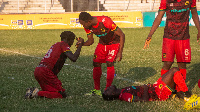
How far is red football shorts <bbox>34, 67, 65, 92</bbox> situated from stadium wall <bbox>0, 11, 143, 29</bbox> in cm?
2430

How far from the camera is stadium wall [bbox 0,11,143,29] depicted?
31.0m

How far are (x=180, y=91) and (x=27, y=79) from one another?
430 cm

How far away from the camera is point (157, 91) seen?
6.27 m

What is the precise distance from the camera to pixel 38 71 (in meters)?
6.74

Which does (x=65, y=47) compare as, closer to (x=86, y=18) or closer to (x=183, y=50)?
(x=86, y=18)

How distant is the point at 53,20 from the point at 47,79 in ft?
82.1

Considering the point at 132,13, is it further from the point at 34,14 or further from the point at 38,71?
the point at 38,71

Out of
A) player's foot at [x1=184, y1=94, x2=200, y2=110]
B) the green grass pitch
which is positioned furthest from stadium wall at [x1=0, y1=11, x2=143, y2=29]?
player's foot at [x1=184, y1=94, x2=200, y2=110]

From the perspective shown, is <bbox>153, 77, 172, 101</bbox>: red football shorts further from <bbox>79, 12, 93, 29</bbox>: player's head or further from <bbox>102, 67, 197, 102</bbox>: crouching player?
<bbox>79, 12, 93, 29</bbox>: player's head

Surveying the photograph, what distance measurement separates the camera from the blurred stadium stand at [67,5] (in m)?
36.5

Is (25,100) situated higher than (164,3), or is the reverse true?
(164,3)

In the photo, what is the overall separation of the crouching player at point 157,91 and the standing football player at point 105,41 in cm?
80

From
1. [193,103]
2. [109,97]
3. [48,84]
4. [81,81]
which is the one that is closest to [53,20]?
[81,81]

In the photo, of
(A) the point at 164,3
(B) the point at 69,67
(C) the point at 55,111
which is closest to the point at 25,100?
(C) the point at 55,111
